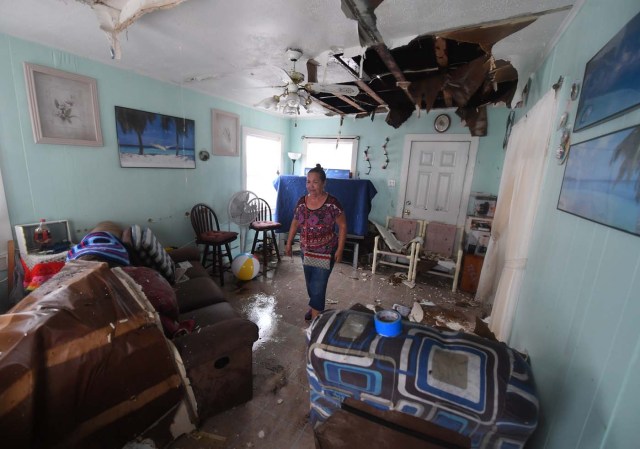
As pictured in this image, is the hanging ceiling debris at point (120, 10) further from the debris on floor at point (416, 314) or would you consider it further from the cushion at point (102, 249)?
the debris on floor at point (416, 314)

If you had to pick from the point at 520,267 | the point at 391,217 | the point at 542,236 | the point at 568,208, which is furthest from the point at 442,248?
the point at 568,208

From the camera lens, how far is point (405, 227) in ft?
13.6

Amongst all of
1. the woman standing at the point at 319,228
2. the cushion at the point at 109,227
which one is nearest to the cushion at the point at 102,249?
the cushion at the point at 109,227

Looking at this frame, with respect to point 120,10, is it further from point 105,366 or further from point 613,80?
point 613,80

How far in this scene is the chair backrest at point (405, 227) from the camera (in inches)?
160

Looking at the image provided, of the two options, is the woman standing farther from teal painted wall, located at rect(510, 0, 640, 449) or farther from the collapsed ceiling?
teal painted wall, located at rect(510, 0, 640, 449)

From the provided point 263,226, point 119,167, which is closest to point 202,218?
point 263,226

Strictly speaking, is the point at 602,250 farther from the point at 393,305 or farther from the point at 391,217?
the point at 391,217

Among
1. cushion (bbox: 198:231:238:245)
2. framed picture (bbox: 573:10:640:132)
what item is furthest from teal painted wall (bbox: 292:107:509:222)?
framed picture (bbox: 573:10:640:132)

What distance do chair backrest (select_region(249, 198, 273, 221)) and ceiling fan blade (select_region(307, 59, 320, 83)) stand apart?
1899 mm

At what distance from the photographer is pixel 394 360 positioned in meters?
1.00

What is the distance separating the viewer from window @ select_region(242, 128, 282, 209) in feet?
13.7

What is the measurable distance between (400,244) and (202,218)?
9.21 feet

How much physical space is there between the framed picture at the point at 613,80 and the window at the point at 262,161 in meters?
3.81
